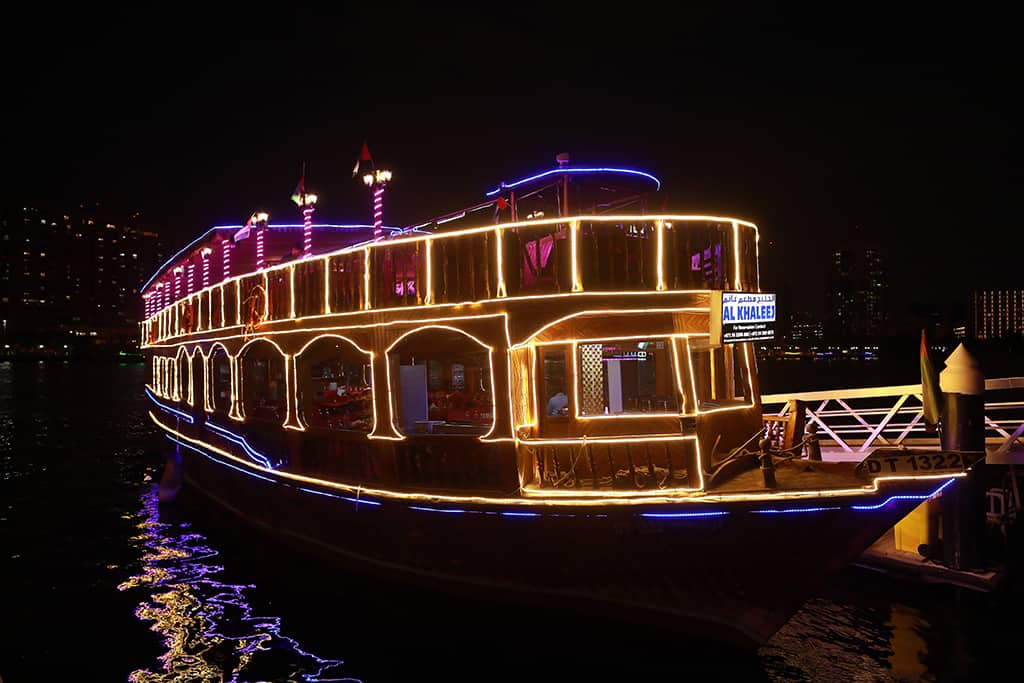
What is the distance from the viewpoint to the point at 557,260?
9047 mm

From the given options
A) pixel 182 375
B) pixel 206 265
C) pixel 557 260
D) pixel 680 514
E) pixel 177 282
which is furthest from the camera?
pixel 177 282

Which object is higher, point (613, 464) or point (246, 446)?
point (613, 464)

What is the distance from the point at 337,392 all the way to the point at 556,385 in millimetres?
6566

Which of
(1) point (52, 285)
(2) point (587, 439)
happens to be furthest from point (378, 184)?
(1) point (52, 285)

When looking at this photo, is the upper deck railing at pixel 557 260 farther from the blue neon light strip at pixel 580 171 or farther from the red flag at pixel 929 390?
the red flag at pixel 929 390

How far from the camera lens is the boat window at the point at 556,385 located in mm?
10641

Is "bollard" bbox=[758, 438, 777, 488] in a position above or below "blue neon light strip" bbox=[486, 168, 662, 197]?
below

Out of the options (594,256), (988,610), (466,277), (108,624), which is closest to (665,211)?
(594,256)

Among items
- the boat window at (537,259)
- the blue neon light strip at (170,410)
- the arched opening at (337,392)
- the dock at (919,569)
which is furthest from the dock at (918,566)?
the blue neon light strip at (170,410)

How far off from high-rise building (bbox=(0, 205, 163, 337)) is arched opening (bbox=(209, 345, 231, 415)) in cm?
15816

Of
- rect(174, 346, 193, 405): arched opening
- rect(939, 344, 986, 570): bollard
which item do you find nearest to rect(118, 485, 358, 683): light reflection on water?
rect(174, 346, 193, 405): arched opening

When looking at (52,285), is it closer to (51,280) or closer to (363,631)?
(51,280)

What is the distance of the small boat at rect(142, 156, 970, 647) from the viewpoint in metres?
8.27

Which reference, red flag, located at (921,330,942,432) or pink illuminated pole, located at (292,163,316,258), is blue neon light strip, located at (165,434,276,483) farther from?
red flag, located at (921,330,942,432)
